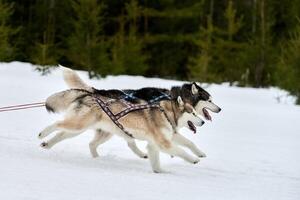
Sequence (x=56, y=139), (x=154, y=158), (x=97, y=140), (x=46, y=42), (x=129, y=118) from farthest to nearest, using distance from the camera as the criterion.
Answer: (x=46, y=42)
(x=97, y=140)
(x=56, y=139)
(x=129, y=118)
(x=154, y=158)

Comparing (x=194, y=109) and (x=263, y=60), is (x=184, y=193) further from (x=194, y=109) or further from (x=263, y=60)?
(x=263, y=60)

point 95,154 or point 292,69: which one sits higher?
point 95,154

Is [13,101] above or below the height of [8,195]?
below

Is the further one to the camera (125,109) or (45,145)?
(45,145)

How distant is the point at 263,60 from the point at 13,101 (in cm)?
1043

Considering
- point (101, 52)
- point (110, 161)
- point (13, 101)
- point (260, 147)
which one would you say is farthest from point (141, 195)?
point (101, 52)

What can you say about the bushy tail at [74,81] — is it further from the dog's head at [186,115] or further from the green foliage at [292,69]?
the green foliage at [292,69]

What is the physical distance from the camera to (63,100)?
571 centimetres

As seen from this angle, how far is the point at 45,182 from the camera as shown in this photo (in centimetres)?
416

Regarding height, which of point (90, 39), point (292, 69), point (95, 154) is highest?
point (95, 154)

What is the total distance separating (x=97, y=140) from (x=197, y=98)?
46.4 inches

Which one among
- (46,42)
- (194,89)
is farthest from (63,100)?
(46,42)

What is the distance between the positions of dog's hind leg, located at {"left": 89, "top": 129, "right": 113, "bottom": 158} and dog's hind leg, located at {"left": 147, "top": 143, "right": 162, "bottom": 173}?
762mm

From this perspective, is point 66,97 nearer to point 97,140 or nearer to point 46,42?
point 97,140
